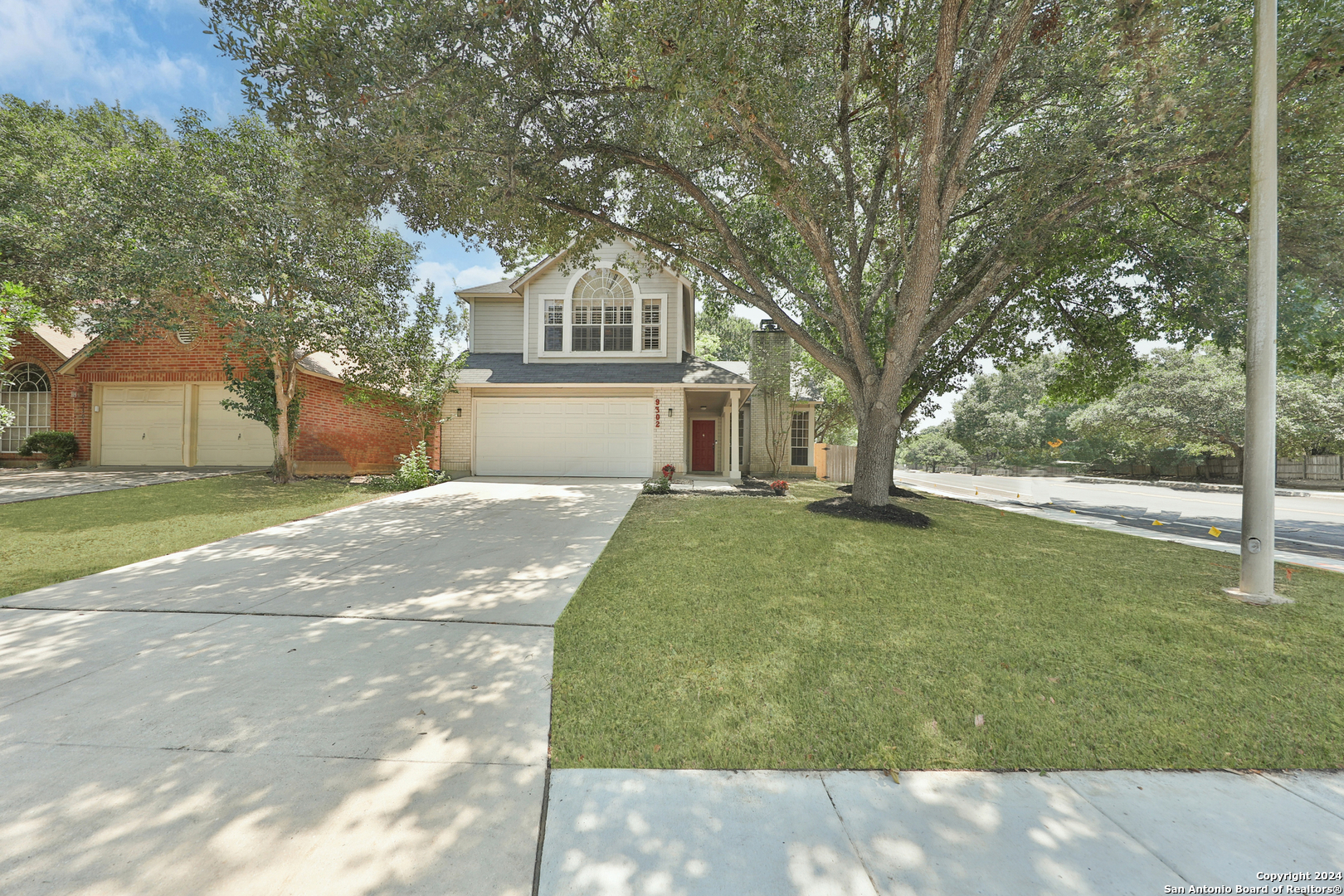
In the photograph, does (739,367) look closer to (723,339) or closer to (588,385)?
(588,385)

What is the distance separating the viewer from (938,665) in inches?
128

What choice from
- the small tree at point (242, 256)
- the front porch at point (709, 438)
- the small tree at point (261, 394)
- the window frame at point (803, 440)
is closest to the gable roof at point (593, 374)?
the front porch at point (709, 438)

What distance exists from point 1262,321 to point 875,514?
16.9ft

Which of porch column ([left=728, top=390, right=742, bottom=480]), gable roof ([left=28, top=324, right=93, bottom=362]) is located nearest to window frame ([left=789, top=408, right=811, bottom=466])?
porch column ([left=728, top=390, right=742, bottom=480])

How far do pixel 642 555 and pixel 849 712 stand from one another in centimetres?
351

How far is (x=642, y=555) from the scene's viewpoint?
5.96m

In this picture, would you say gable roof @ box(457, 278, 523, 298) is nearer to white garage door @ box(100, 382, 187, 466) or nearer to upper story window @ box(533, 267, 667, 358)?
upper story window @ box(533, 267, 667, 358)

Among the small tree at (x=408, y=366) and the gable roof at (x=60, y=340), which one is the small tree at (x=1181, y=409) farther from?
the gable roof at (x=60, y=340)

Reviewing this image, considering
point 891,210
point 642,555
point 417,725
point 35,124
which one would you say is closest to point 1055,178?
point 891,210

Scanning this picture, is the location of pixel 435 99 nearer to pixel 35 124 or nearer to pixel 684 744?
pixel 684 744

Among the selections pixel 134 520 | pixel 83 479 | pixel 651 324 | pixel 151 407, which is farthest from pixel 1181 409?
pixel 151 407

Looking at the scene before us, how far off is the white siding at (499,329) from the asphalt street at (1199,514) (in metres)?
15.2

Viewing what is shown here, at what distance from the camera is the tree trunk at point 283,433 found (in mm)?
12086

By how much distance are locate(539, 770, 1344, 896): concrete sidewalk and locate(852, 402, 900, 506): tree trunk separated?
271 inches
